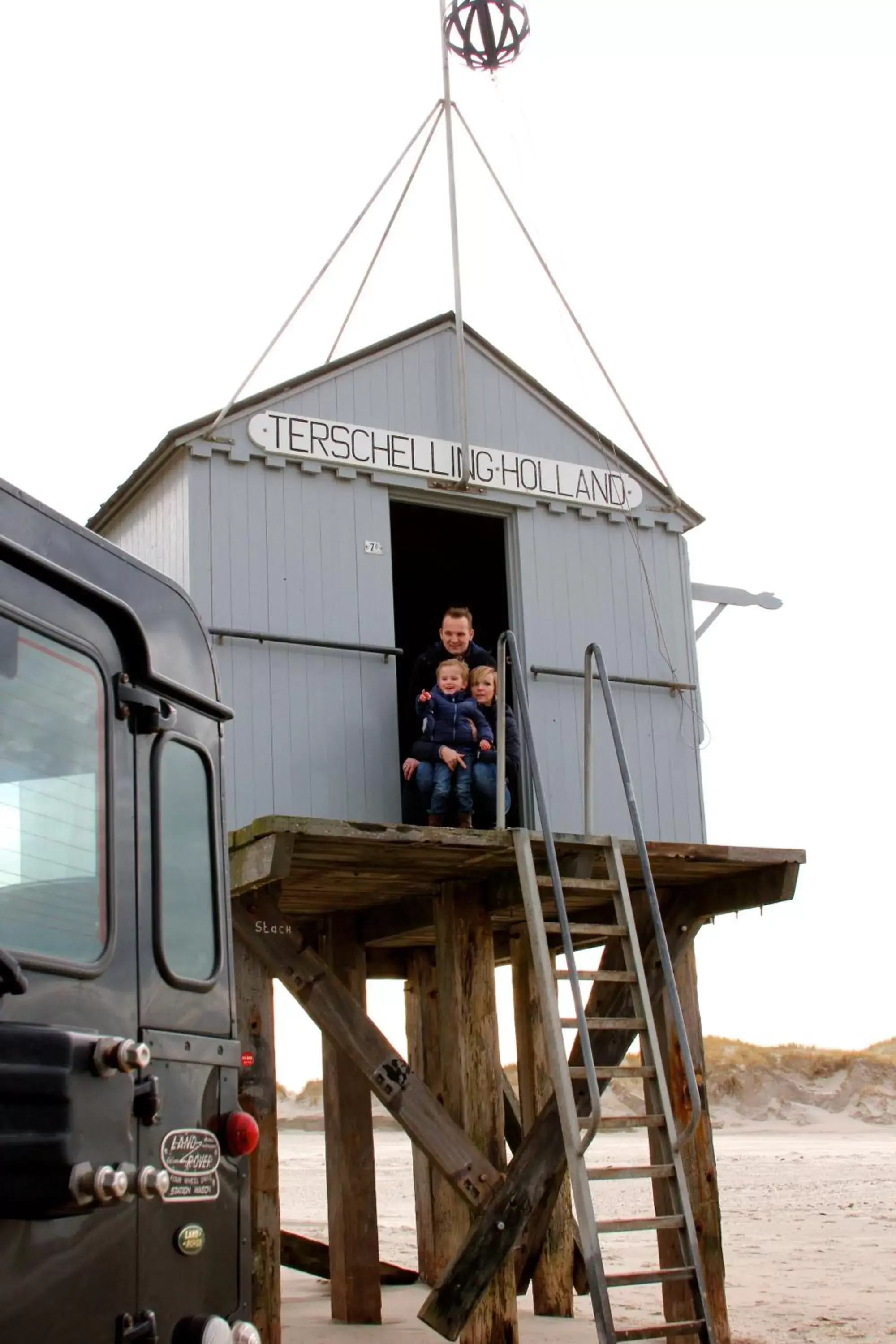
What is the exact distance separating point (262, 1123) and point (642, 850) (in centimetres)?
252

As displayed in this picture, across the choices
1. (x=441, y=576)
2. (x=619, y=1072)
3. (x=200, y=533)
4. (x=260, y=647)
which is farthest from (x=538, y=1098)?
(x=200, y=533)

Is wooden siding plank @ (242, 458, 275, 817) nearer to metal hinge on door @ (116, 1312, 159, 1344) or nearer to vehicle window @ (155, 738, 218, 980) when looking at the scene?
vehicle window @ (155, 738, 218, 980)

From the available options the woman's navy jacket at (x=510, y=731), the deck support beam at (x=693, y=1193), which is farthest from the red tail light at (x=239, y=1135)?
the deck support beam at (x=693, y=1193)

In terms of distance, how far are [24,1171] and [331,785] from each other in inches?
218

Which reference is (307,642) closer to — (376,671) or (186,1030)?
(376,671)

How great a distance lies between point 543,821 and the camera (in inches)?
293

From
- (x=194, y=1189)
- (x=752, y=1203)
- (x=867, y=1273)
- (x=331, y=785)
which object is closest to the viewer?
(x=194, y=1189)

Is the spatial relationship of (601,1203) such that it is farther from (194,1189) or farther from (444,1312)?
(194,1189)

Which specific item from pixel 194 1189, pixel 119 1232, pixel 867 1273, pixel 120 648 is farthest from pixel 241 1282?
pixel 867 1273

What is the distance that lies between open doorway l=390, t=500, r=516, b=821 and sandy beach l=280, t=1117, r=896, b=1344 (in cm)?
505

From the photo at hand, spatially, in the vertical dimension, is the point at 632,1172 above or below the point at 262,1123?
below

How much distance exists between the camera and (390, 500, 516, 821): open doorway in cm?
1184

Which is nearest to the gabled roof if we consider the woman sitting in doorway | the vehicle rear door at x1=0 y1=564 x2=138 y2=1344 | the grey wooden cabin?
the grey wooden cabin

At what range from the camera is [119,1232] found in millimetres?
3395
